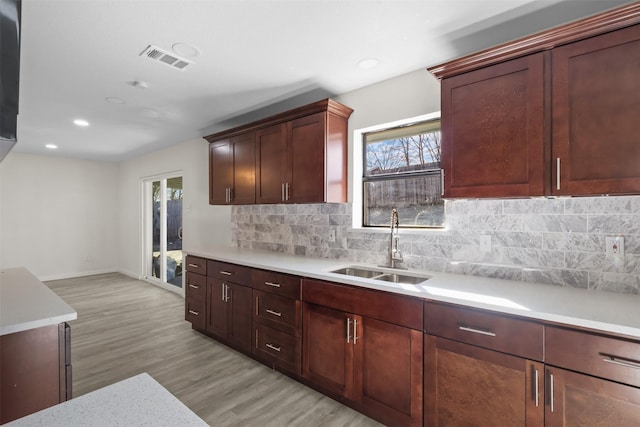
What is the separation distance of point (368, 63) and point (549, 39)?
114 cm

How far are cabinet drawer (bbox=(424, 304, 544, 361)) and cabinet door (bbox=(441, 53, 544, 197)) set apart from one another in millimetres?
709

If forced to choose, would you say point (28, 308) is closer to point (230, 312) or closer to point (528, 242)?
point (230, 312)

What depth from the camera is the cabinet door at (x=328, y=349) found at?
7.13 ft

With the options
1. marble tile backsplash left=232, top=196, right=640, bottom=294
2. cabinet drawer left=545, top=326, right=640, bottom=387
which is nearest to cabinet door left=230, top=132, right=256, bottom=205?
marble tile backsplash left=232, top=196, right=640, bottom=294

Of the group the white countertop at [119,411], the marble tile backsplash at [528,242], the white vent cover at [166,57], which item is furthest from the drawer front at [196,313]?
the white countertop at [119,411]

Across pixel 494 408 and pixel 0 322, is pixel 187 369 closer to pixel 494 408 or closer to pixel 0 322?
pixel 0 322


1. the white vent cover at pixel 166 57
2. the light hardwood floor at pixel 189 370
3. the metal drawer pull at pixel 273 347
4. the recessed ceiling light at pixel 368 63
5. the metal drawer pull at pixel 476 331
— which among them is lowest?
the light hardwood floor at pixel 189 370

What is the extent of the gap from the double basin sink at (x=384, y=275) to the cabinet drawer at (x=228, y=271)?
915 millimetres

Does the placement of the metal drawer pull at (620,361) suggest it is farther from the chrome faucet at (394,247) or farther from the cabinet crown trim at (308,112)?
the cabinet crown trim at (308,112)

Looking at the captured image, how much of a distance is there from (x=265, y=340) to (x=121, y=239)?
587 cm

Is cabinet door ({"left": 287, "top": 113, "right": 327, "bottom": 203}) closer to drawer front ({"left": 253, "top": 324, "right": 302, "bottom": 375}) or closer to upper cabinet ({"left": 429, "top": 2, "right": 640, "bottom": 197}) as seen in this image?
upper cabinet ({"left": 429, "top": 2, "right": 640, "bottom": 197})

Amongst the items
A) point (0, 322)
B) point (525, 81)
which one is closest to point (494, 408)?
point (525, 81)

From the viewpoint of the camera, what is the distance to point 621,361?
50.7 inches

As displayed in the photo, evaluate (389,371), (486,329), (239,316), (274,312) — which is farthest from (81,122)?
(486,329)
